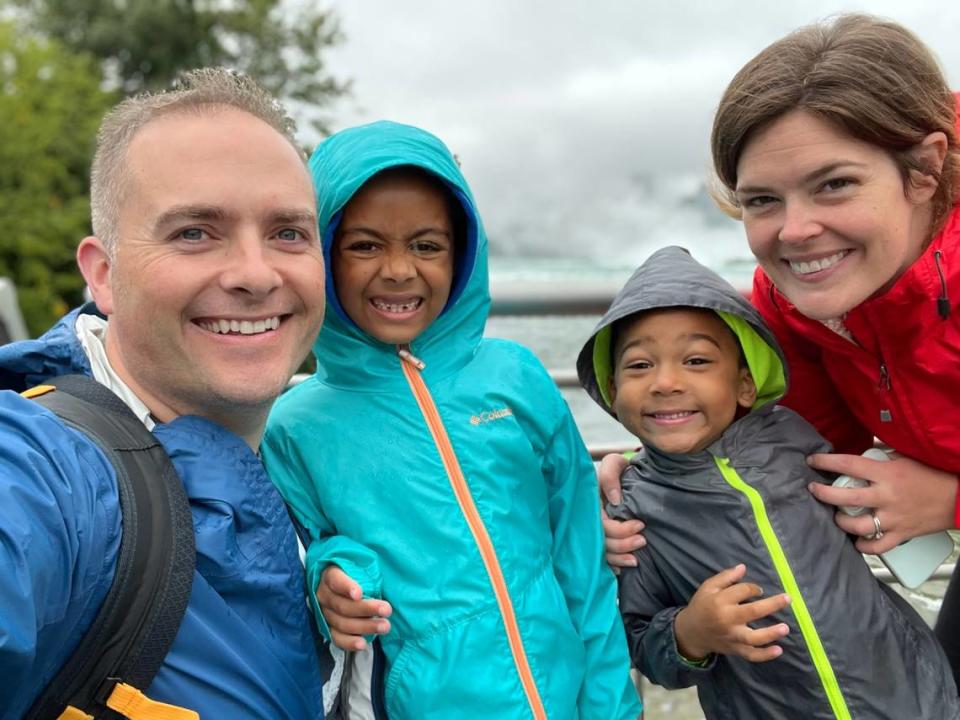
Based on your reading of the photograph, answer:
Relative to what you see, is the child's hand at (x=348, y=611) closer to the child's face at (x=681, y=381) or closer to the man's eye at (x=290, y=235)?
the man's eye at (x=290, y=235)

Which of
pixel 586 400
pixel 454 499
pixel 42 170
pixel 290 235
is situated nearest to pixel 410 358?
pixel 454 499

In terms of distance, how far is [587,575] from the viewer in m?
1.96

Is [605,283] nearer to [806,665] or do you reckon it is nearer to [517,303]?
[517,303]

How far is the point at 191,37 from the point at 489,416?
93.6 ft

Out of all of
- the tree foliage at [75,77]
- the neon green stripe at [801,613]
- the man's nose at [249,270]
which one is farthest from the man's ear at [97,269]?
the tree foliage at [75,77]

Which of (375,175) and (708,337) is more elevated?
(375,175)

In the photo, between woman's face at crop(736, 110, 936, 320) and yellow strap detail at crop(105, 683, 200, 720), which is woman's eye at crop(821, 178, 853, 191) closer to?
woman's face at crop(736, 110, 936, 320)

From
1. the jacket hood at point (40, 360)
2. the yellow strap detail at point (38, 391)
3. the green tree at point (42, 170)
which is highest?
the green tree at point (42, 170)

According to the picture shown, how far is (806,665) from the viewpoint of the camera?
1.85m

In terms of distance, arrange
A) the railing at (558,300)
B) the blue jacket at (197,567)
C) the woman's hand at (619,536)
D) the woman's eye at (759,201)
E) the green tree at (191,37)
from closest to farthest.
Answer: the blue jacket at (197,567)
the woman's eye at (759,201)
the woman's hand at (619,536)
the railing at (558,300)
the green tree at (191,37)

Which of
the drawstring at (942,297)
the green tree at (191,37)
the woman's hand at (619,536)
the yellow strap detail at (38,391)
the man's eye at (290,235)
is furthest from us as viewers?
the green tree at (191,37)

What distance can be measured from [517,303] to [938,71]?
121 cm

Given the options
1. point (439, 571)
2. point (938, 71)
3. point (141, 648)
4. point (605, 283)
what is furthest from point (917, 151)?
point (141, 648)

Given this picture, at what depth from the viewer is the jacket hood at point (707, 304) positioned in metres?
1.99
